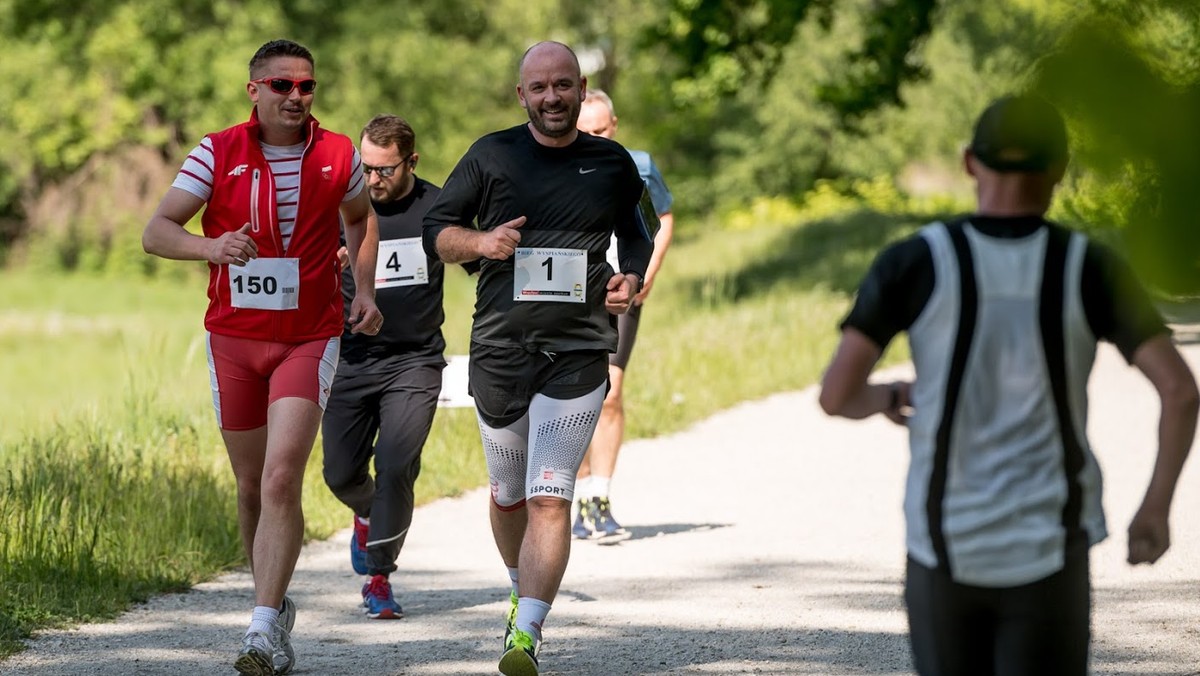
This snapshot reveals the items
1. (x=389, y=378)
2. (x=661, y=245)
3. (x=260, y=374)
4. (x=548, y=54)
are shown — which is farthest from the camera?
(x=661, y=245)

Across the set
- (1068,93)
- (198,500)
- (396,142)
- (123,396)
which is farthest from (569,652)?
(123,396)

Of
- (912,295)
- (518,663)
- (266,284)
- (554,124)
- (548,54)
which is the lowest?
(518,663)

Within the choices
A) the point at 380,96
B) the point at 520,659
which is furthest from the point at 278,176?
the point at 380,96

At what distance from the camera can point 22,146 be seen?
173 feet

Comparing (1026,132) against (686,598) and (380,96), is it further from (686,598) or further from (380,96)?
(380,96)

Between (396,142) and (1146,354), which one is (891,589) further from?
(1146,354)

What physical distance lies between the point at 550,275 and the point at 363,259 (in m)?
0.99

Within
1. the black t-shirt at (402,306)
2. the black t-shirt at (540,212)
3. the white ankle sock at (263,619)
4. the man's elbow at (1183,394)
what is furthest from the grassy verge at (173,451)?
the man's elbow at (1183,394)

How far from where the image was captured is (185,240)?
5.89m

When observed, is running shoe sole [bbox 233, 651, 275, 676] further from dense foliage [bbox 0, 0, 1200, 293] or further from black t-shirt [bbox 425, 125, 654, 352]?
dense foliage [bbox 0, 0, 1200, 293]

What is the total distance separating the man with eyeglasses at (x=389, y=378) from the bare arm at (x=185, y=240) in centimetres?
147

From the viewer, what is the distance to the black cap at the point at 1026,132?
2.52 meters

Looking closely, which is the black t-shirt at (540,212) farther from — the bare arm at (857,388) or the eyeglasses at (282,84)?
the bare arm at (857,388)

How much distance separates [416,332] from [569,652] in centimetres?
166
